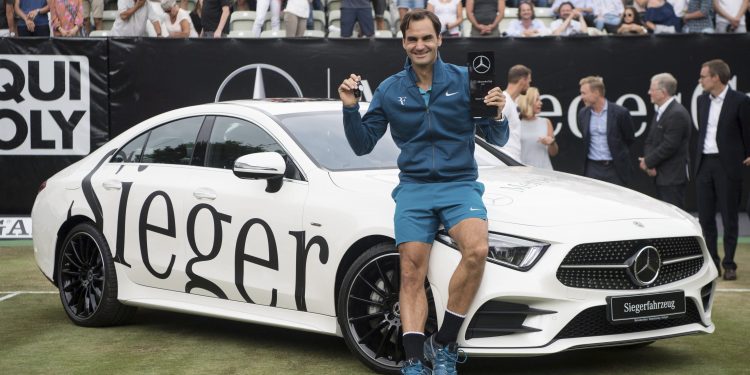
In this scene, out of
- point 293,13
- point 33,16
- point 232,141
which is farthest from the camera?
point 33,16

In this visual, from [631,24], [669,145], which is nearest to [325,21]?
[631,24]

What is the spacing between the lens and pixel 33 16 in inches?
625

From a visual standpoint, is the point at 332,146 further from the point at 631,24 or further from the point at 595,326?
the point at 631,24

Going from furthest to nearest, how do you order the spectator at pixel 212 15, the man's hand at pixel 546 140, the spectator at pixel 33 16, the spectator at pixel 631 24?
1. the spectator at pixel 212 15
2. the spectator at pixel 631 24
3. the spectator at pixel 33 16
4. the man's hand at pixel 546 140

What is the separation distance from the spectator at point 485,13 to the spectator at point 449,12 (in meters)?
0.17

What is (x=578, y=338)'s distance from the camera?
6027mm

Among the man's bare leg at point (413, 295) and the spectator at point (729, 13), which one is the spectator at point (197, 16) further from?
the man's bare leg at point (413, 295)

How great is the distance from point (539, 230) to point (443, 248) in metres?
0.48

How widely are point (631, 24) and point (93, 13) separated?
7272 millimetres

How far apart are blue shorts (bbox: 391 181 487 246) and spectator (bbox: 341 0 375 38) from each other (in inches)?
380

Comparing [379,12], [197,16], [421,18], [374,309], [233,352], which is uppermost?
[421,18]

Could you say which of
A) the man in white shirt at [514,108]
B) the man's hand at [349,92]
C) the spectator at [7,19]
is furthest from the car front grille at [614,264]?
the spectator at [7,19]

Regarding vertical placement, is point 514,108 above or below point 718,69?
below

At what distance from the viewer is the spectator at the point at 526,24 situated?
16.6 m
